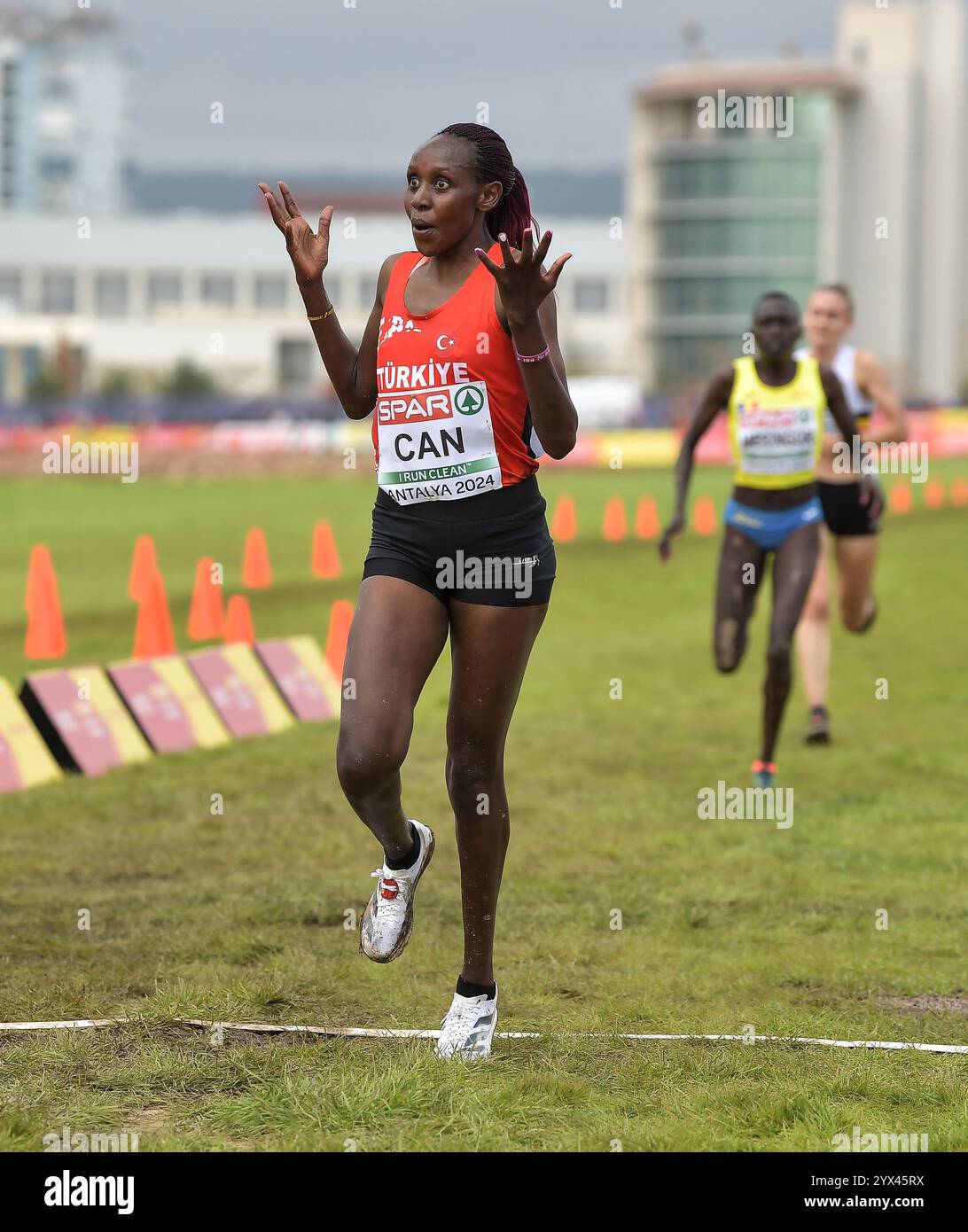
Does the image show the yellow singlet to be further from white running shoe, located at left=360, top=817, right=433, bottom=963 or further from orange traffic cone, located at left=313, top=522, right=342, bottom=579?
orange traffic cone, located at left=313, top=522, right=342, bottom=579

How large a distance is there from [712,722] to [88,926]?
5.97m

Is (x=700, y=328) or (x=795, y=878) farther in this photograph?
(x=700, y=328)

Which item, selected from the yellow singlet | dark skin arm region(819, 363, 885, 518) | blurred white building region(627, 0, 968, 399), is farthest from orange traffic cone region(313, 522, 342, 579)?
blurred white building region(627, 0, 968, 399)

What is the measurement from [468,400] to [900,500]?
90.6 ft

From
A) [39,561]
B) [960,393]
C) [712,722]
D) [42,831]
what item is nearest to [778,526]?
[712,722]

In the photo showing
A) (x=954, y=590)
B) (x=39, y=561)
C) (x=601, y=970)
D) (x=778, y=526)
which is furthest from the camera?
(x=954, y=590)

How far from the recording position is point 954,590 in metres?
19.7

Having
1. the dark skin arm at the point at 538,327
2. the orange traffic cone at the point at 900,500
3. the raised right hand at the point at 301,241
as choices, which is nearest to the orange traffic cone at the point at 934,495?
the orange traffic cone at the point at 900,500

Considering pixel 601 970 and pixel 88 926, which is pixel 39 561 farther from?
pixel 601 970

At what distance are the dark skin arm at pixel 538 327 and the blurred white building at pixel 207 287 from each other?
115474mm

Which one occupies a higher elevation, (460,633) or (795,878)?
(460,633)

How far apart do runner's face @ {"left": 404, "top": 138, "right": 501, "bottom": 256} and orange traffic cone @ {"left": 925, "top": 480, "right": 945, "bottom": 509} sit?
26895mm

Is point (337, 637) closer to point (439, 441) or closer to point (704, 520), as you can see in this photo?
point (439, 441)

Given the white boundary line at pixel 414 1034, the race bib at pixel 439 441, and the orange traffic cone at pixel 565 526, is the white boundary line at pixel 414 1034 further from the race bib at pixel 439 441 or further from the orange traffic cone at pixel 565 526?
the orange traffic cone at pixel 565 526
